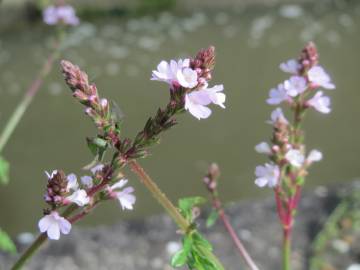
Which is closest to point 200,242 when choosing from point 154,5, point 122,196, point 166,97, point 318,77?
point 122,196

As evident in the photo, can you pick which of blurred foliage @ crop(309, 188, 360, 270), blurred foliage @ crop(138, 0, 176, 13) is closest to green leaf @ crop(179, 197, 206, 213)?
blurred foliage @ crop(309, 188, 360, 270)

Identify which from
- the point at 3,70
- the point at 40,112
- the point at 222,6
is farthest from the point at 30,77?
the point at 222,6

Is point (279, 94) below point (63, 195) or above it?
below

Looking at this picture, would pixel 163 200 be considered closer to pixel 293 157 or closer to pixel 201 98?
pixel 201 98

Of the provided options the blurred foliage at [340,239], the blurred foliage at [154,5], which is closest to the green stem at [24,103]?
the blurred foliage at [340,239]

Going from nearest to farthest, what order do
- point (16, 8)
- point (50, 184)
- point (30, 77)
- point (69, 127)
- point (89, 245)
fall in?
point (50, 184) → point (89, 245) → point (69, 127) → point (30, 77) → point (16, 8)

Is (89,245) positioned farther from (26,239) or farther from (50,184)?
(50,184)
